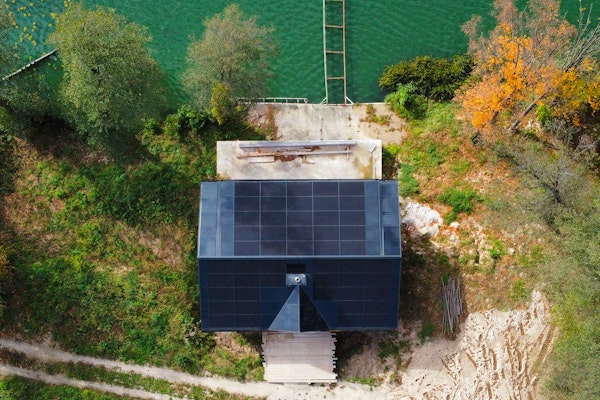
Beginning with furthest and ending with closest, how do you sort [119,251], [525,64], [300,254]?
[119,251]
[525,64]
[300,254]

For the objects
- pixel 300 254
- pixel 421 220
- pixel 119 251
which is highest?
pixel 421 220

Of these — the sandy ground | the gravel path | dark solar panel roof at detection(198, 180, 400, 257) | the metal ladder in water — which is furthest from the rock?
the gravel path

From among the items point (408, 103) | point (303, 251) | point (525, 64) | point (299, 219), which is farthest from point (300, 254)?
point (525, 64)

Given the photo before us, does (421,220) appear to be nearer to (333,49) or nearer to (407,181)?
(407,181)

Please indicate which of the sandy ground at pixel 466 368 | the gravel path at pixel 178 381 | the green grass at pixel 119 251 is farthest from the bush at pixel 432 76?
the gravel path at pixel 178 381

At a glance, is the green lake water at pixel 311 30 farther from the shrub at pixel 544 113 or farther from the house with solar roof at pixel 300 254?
the house with solar roof at pixel 300 254

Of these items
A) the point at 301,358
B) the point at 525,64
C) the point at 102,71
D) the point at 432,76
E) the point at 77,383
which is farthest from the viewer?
the point at 432,76

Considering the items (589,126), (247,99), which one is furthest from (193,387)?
(589,126)
